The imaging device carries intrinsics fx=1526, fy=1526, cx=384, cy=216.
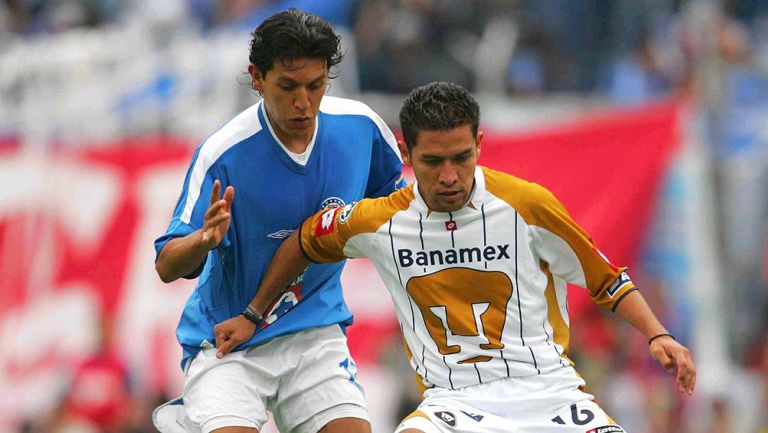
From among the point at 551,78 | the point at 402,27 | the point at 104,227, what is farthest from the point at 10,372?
the point at 551,78

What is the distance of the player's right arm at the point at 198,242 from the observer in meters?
5.86

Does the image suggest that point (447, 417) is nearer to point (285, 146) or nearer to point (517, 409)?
point (517, 409)

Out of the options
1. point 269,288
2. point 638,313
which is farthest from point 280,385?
point 638,313

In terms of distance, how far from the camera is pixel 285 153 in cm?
638

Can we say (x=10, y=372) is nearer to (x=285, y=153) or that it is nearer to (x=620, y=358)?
(x=620, y=358)

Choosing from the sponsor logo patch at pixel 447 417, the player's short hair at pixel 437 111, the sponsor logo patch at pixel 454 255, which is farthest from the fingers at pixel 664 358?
the player's short hair at pixel 437 111

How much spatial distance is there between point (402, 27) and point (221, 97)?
8.12ft

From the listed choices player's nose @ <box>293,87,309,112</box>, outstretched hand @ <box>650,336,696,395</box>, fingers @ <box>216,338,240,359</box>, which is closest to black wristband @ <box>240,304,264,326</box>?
fingers @ <box>216,338,240,359</box>

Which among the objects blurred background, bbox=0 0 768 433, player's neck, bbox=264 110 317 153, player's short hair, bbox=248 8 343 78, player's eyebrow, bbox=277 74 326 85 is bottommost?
blurred background, bbox=0 0 768 433

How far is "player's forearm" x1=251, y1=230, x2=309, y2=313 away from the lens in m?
6.31

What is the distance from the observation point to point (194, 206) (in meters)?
6.23

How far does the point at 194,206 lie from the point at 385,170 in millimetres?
989

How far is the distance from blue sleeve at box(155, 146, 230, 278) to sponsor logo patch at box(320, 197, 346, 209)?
0.44 m

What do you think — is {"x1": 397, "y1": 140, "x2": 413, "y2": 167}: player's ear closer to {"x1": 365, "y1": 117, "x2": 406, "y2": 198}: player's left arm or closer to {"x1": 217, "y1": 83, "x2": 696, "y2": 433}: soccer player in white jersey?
{"x1": 217, "y1": 83, "x2": 696, "y2": 433}: soccer player in white jersey
